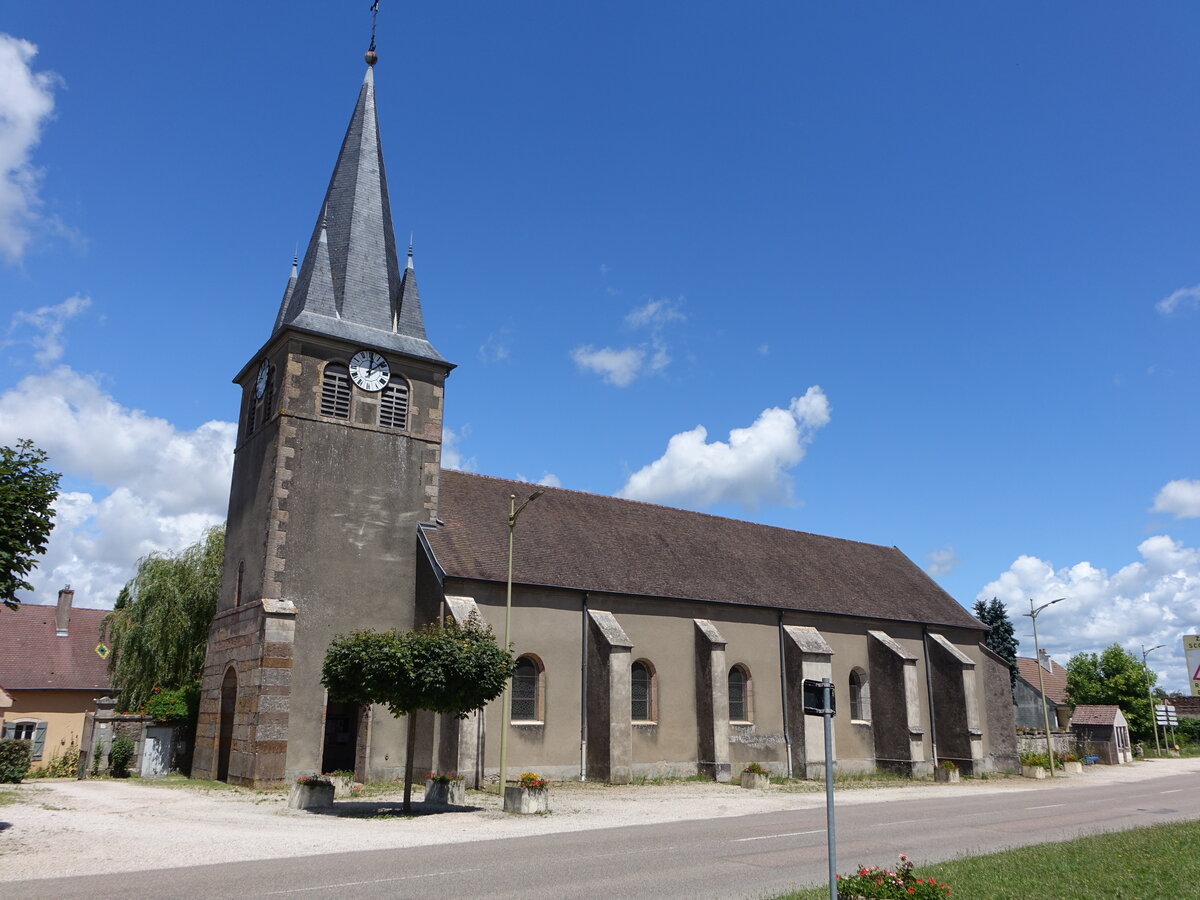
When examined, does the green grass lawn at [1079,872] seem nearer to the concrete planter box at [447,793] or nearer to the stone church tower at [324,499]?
the concrete planter box at [447,793]

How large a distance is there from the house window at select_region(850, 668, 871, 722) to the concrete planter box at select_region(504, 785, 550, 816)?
18.3 metres

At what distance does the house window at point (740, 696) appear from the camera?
3056 cm

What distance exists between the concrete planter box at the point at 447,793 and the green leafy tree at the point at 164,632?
49.9 feet

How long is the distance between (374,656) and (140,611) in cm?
1852

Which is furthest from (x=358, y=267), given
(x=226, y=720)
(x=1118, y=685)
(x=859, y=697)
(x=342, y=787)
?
(x=1118, y=685)

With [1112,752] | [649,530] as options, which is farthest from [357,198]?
[1112,752]

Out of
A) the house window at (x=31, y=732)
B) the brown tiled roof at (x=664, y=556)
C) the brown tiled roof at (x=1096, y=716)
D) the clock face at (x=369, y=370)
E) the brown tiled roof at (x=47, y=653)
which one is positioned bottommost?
the house window at (x=31, y=732)

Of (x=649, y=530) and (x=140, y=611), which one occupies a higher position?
(x=649, y=530)

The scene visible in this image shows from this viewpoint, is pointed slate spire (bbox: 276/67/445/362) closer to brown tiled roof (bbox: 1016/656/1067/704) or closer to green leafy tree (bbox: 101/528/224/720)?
green leafy tree (bbox: 101/528/224/720)

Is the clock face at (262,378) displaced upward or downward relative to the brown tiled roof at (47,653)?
upward

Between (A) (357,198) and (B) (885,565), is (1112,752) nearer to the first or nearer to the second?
(B) (885,565)

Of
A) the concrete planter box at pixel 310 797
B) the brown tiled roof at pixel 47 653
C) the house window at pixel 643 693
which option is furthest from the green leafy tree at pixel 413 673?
the brown tiled roof at pixel 47 653

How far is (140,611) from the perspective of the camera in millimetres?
32375

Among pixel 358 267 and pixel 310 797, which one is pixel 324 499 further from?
pixel 310 797
